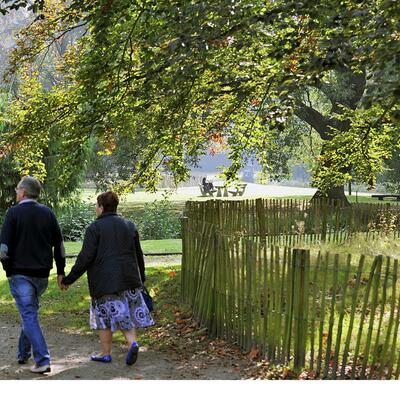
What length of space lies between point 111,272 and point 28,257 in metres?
0.80

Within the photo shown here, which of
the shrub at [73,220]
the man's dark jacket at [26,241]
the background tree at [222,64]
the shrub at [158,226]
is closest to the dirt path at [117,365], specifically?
the man's dark jacket at [26,241]

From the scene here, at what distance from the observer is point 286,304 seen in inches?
281

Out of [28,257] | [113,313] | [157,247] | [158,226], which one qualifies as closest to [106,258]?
[113,313]

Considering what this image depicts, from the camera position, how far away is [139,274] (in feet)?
24.4

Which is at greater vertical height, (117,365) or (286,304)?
(286,304)

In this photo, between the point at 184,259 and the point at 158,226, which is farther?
the point at 158,226

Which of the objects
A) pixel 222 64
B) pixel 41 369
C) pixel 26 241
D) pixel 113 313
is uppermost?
pixel 222 64

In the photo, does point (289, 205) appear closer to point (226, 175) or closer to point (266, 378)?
point (226, 175)

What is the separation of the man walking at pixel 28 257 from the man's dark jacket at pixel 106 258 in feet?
1.19

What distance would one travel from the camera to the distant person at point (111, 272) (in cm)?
716

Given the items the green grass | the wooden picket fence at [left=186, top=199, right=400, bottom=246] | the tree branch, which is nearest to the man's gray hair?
the wooden picket fence at [left=186, top=199, right=400, bottom=246]

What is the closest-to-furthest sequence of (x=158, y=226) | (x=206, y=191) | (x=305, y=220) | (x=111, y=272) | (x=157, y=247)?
(x=111, y=272)
(x=305, y=220)
(x=157, y=247)
(x=158, y=226)
(x=206, y=191)

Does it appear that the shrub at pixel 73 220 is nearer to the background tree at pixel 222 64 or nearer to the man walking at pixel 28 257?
the background tree at pixel 222 64

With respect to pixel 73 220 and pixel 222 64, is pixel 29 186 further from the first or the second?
pixel 73 220
